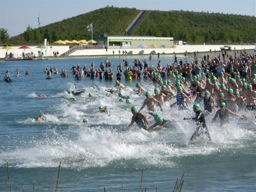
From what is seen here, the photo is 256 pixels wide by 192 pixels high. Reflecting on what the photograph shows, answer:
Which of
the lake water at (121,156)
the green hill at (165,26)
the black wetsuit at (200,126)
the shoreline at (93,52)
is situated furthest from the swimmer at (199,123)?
the green hill at (165,26)

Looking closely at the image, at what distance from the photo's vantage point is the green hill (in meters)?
127

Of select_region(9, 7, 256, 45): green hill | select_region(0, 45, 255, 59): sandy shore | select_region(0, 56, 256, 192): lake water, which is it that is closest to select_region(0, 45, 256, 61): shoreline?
select_region(0, 45, 255, 59): sandy shore

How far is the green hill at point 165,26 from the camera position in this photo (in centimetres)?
12677

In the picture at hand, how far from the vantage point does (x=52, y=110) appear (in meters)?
31.1

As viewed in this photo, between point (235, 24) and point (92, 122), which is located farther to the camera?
point (235, 24)

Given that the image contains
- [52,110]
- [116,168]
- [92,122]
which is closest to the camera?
[116,168]

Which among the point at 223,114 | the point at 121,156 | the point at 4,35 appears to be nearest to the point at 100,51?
the point at 4,35

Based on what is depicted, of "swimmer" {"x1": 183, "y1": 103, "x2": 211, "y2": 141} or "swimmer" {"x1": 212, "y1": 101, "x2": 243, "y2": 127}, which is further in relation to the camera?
"swimmer" {"x1": 212, "y1": 101, "x2": 243, "y2": 127}

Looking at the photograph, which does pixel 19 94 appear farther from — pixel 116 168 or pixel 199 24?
pixel 199 24

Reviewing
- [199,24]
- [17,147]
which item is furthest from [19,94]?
[199,24]

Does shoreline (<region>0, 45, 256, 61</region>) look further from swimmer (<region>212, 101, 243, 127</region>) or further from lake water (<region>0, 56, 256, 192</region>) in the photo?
swimmer (<region>212, 101, 243, 127</region>)

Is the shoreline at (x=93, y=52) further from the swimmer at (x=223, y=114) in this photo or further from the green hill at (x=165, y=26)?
the swimmer at (x=223, y=114)

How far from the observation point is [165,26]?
144 m

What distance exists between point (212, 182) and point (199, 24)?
149 m
